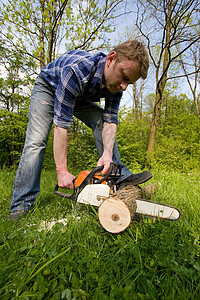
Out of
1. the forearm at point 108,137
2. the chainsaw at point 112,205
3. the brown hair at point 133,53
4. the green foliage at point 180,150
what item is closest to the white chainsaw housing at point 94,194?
the chainsaw at point 112,205

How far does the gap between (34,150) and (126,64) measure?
1319mm

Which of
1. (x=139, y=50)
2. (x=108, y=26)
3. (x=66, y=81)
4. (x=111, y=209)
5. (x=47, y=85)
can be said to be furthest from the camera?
(x=108, y=26)

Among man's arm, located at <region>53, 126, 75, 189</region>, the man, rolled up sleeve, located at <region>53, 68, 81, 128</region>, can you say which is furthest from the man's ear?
man's arm, located at <region>53, 126, 75, 189</region>

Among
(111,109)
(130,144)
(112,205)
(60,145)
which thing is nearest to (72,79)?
(60,145)

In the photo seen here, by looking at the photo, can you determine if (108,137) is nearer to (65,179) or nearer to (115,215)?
(65,179)

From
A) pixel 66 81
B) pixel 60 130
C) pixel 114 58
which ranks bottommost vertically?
pixel 60 130

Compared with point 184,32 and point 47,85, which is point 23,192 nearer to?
point 47,85

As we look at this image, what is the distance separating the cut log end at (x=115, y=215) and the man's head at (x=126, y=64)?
125cm

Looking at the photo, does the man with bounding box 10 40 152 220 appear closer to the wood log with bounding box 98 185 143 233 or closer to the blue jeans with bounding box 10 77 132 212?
the blue jeans with bounding box 10 77 132 212

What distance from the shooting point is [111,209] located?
1.38 meters

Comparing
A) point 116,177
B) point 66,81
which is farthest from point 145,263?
point 66,81

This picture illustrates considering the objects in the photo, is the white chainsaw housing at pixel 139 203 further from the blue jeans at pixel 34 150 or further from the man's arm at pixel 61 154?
the blue jeans at pixel 34 150

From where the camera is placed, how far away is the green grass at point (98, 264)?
85cm

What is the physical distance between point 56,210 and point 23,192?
0.41 m
